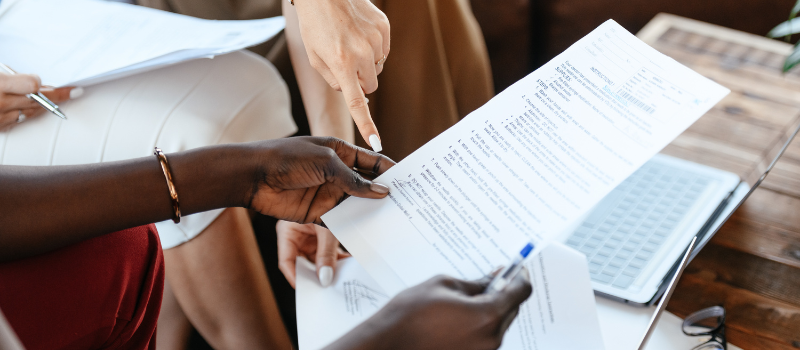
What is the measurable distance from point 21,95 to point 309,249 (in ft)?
1.47

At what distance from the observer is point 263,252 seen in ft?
3.88

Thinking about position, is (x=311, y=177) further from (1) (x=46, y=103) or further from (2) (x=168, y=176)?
(1) (x=46, y=103)

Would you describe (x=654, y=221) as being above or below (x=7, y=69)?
below

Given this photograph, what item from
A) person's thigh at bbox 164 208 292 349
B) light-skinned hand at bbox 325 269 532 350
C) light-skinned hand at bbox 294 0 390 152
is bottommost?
person's thigh at bbox 164 208 292 349

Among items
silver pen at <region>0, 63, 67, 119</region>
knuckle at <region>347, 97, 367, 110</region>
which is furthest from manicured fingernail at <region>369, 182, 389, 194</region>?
silver pen at <region>0, 63, 67, 119</region>

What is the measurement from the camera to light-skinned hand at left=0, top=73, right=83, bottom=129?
0.77 metres

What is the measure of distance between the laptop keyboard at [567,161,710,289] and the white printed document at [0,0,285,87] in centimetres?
55

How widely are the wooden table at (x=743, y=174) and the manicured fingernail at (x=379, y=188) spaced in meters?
0.40

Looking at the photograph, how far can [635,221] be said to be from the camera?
79 cm

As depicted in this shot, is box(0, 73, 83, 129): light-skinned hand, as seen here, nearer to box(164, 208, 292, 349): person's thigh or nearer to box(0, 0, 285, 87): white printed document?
box(0, 0, 285, 87): white printed document

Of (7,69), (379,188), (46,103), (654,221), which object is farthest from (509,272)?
(7,69)

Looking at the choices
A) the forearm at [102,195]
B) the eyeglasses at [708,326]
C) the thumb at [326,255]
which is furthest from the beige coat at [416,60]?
the eyeglasses at [708,326]

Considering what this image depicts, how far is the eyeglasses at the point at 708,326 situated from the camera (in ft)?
2.14

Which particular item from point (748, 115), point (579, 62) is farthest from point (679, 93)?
point (748, 115)
